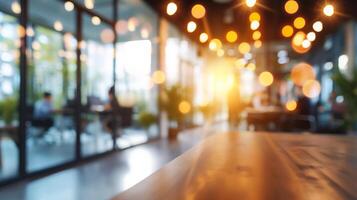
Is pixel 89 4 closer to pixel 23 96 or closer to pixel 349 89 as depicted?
pixel 23 96

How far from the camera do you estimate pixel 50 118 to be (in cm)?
667

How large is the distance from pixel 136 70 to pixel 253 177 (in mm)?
7201

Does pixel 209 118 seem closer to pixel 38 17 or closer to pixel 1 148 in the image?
pixel 38 17

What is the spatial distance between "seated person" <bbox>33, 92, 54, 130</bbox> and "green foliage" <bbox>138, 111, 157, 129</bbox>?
2217 millimetres

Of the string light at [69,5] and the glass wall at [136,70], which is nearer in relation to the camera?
Answer: the string light at [69,5]

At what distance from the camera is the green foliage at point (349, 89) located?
6.96 meters

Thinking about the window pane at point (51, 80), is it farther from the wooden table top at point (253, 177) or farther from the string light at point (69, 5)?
the wooden table top at point (253, 177)

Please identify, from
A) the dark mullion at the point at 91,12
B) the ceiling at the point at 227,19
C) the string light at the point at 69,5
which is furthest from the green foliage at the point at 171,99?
the string light at the point at 69,5

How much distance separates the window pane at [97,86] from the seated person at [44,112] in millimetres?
710

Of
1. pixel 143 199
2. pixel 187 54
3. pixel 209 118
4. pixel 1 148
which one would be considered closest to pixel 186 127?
pixel 209 118

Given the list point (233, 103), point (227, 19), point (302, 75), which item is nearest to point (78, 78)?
point (233, 103)

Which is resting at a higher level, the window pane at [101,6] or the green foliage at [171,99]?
the window pane at [101,6]

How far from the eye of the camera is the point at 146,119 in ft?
26.8

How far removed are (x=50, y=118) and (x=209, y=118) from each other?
7908 millimetres
